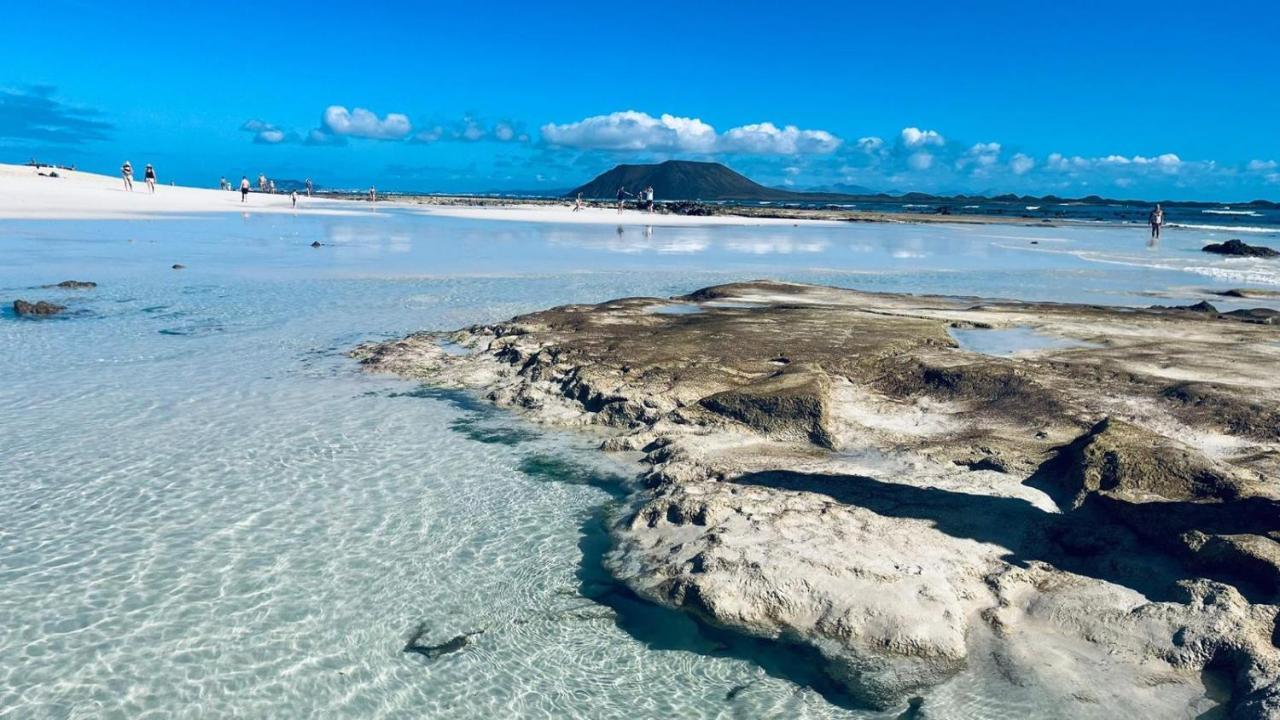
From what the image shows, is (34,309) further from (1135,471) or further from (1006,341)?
(1135,471)

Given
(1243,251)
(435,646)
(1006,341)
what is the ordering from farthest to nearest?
(1243,251), (1006,341), (435,646)

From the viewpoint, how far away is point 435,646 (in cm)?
682

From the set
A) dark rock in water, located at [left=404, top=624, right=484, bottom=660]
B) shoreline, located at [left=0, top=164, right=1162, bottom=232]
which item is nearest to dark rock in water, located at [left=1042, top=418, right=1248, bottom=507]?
dark rock in water, located at [left=404, top=624, right=484, bottom=660]

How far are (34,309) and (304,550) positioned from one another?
51.7ft

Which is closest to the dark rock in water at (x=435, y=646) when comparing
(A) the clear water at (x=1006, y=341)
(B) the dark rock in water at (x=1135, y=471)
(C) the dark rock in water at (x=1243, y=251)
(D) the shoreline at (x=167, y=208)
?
(B) the dark rock in water at (x=1135, y=471)

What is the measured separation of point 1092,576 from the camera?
751cm

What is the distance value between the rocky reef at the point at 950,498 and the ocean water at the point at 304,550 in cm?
42

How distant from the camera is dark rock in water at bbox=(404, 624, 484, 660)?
22.1 feet

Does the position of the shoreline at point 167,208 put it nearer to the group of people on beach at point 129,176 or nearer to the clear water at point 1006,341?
the group of people on beach at point 129,176

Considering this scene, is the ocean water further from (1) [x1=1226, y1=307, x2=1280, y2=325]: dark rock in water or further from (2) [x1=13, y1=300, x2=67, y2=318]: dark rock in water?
(1) [x1=1226, y1=307, x2=1280, y2=325]: dark rock in water

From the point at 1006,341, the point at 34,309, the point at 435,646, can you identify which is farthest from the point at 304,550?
the point at 34,309

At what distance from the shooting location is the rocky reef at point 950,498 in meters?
6.55

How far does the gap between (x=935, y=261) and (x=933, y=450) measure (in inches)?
1349

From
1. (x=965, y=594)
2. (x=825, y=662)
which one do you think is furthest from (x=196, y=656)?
(x=965, y=594)
